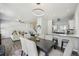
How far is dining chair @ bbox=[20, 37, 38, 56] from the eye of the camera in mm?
1712

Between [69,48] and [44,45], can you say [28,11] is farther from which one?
[69,48]

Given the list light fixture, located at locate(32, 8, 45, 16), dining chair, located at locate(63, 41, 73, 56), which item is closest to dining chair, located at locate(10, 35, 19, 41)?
light fixture, located at locate(32, 8, 45, 16)

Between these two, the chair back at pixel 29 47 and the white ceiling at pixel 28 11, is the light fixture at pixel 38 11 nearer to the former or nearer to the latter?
the white ceiling at pixel 28 11

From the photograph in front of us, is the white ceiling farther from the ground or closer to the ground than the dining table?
farther from the ground

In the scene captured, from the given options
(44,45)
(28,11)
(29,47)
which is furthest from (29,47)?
(28,11)

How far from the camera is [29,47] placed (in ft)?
5.70

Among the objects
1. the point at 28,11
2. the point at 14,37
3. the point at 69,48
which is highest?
the point at 28,11

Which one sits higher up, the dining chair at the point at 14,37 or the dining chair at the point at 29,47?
the dining chair at the point at 14,37

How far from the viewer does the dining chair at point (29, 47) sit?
1712mm

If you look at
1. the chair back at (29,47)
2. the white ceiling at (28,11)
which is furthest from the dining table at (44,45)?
the white ceiling at (28,11)

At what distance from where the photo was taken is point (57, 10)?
1.75 m

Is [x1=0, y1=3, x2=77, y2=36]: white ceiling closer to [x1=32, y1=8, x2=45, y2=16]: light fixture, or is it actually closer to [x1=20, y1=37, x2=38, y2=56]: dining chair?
[x1=32, y1=8, x2=45, y2=16]: light fixture

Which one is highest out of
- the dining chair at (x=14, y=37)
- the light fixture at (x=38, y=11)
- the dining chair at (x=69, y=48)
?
the light fixture at (x=38, y=11)

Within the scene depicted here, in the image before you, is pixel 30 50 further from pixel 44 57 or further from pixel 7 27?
pixel 7 27
